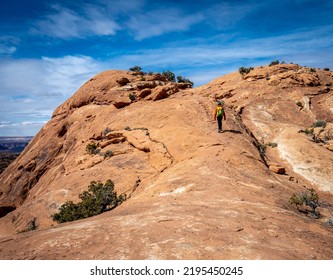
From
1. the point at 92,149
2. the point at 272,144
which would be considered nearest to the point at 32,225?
the point at 92,149

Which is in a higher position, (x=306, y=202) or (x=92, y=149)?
(x=92, y=149)

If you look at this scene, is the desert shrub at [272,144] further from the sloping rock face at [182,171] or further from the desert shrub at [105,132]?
the desert shrub at [105,132]

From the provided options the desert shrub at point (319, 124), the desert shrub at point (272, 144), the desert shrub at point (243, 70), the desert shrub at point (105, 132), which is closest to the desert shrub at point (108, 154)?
the desert shrub at point (105, 132)

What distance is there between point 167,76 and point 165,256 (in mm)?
31110

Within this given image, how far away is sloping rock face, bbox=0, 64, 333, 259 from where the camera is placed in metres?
5.28

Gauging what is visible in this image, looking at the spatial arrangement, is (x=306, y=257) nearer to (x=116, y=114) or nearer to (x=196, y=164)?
(x=196, y=164)

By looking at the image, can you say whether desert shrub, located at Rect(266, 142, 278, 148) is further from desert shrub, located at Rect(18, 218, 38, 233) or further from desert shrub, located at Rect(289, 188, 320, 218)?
desert shrub, located at Rect(18, 218, 38, 233)

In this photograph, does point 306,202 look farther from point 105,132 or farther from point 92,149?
point 105,132

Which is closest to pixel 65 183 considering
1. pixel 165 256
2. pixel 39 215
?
pixel 39 215

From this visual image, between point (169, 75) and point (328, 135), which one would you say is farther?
point (169, 75)

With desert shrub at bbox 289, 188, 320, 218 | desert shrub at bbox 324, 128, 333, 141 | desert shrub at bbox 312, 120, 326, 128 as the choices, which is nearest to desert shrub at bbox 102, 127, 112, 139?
desert shrub at bbox 289, 188, 320, 218

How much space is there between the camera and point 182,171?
465 inches

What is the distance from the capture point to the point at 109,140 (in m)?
19.2

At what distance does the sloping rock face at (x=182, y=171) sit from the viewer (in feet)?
17.3
